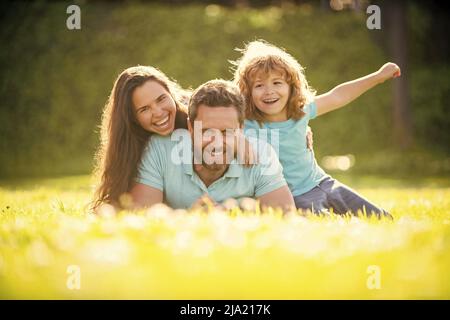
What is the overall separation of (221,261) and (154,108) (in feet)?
5.97

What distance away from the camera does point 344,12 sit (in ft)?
37.0

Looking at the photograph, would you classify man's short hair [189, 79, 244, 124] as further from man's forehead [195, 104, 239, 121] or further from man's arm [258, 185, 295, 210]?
man's arm [258, 185, 295, 210]

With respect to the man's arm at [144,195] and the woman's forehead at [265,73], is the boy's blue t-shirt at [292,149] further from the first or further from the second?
the man's arm at [144,195]

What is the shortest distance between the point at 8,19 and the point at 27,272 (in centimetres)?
919

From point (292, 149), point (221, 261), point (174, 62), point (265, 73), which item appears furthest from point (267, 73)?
point (174, 62)

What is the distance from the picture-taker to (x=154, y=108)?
3.73m

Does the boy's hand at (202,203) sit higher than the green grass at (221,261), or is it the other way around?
the boy's hand at (202,203)

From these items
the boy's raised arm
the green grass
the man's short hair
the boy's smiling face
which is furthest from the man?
the boy's raised arm

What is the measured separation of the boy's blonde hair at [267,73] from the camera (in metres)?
4.13

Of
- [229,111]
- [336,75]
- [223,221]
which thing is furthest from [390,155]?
[223,221]

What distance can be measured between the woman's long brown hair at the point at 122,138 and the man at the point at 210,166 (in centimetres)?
9

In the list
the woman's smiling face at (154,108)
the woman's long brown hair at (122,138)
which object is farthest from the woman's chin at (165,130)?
the woman's long brown hair at (122,138)

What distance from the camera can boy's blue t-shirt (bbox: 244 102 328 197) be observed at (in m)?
4.21
